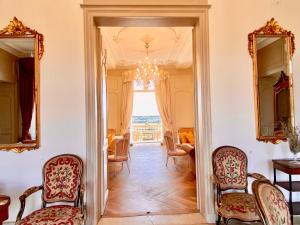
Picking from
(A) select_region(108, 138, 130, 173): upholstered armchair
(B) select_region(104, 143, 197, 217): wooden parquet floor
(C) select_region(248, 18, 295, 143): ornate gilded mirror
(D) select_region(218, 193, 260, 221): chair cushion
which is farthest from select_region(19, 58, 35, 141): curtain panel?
(C) select_region(248, 18, 295, 143): ornate gilded mirror

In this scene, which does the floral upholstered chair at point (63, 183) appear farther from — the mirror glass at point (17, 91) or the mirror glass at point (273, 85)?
the mirror glass at point (273, 85)

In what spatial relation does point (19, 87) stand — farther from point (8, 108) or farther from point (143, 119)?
point (143, 119)

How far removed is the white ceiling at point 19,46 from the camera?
2984 mm

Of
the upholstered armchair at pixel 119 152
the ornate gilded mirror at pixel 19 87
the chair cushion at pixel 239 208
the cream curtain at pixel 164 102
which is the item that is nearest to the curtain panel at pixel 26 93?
the ornate gilded mirror at pixel 19 87

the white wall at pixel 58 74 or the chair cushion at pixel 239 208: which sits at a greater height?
the white wall at pixel 58 74

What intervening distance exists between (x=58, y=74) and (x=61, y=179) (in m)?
1.26

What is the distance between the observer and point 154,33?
231 inches

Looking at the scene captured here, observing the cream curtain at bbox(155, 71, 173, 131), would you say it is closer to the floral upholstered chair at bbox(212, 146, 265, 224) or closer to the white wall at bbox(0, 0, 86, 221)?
the floral upholstered chair at bbox(212, 146, 265, 224)

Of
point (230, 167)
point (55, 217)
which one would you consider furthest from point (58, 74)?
point (230, 167)

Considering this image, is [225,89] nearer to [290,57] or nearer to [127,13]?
[290,57]

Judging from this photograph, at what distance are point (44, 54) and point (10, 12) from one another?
2.17 ft

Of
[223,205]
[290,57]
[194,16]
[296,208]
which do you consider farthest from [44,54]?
[296,208]

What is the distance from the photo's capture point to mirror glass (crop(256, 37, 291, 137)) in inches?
126

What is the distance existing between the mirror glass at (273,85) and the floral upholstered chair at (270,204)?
Result: 1.82m
